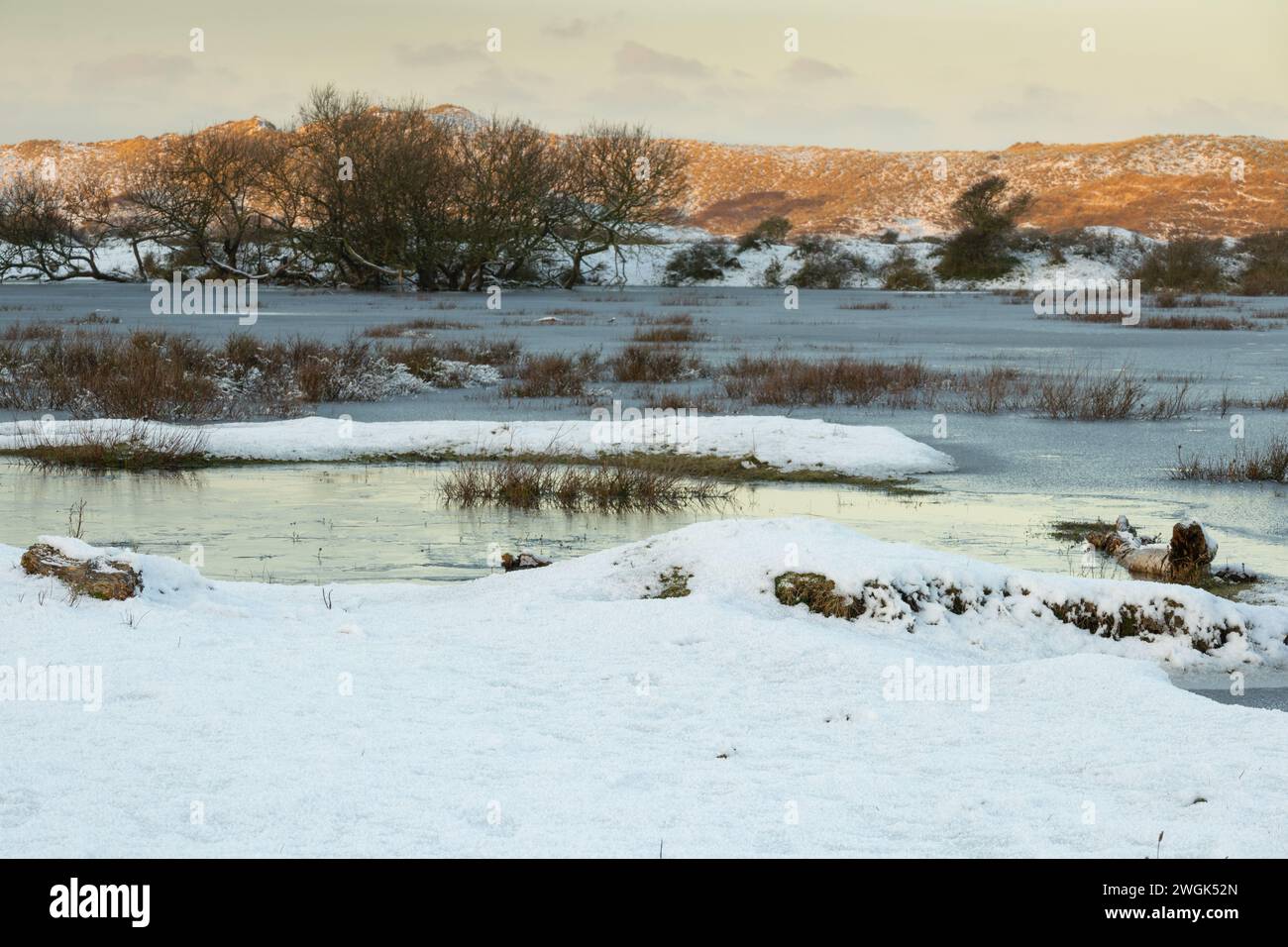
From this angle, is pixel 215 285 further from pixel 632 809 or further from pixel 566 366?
pixel 632 809

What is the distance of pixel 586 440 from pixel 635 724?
9.54 meters

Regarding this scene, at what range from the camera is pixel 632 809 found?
4289 mm

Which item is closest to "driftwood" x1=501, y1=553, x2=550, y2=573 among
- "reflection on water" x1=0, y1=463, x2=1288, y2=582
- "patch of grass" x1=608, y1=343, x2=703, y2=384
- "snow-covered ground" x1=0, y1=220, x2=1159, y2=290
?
"reflection on water" x1=0, y1=463, x2=1288, y2=582

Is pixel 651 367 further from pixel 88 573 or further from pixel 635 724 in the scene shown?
pixel 635 724

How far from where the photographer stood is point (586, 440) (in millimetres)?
14758

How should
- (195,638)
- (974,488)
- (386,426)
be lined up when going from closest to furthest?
1. (195,638)
2. (974,488)
3. (386,426)

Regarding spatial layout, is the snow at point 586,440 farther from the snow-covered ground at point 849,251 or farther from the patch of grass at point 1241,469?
the snow-covered ground at point 849,251

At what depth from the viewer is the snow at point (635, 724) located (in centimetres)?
411

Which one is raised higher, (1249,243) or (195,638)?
(1249,243)

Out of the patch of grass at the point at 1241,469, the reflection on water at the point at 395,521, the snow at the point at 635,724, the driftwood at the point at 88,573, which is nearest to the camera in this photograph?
the snow at the point at 635,724

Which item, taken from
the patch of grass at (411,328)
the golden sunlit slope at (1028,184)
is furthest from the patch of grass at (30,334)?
the golden sunlit slope at (1028,184)

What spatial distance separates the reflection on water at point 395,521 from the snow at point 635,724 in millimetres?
1808
